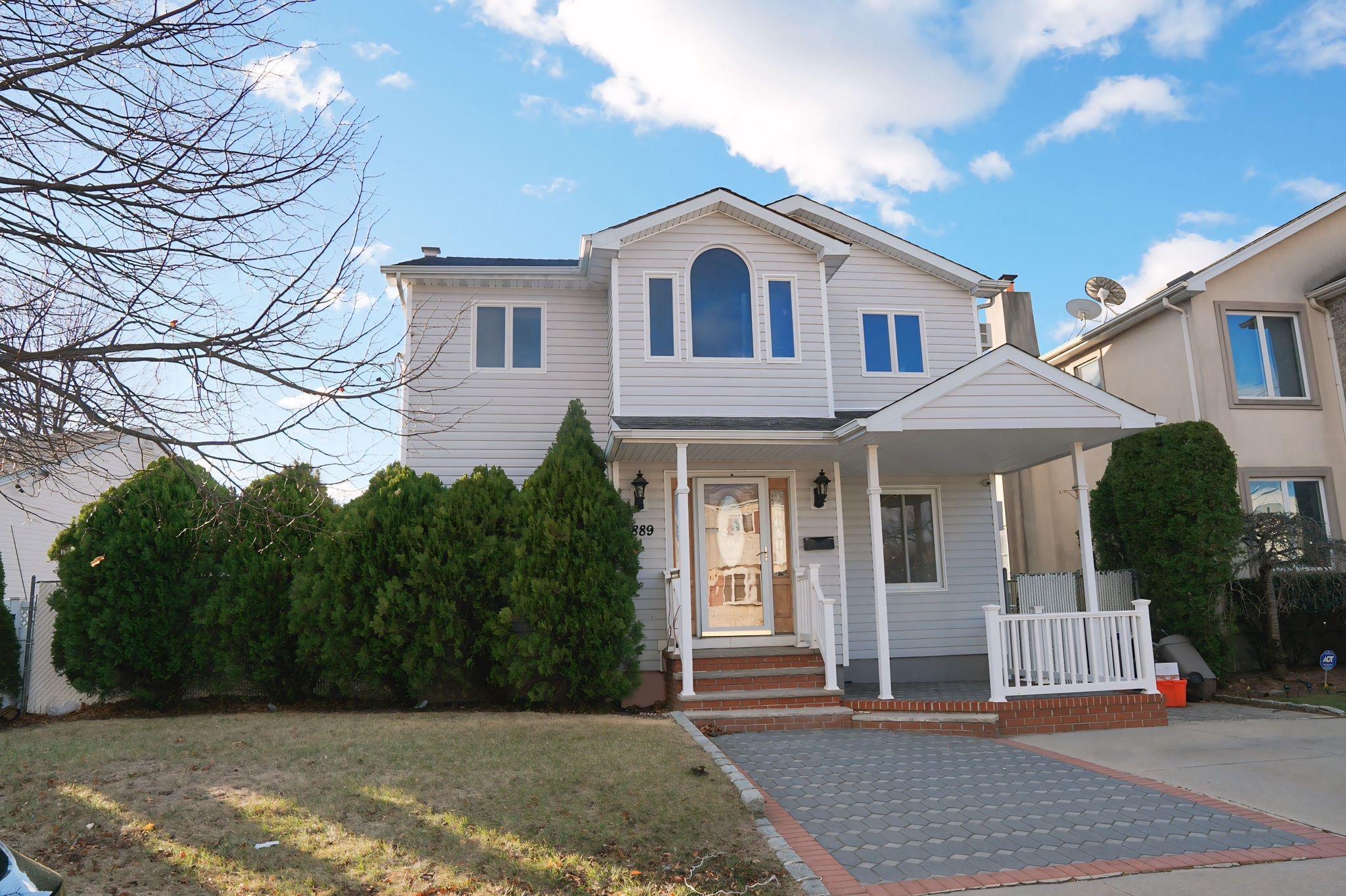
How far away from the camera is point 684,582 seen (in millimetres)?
9797

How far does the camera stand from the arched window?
1138cm

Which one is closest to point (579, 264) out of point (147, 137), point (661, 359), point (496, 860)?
point (661, 359)

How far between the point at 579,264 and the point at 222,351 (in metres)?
8.22

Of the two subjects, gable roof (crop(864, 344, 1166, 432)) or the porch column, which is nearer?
gable roof (crop(864, 344, 1166, 432))

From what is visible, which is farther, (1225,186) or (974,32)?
(1225,186)

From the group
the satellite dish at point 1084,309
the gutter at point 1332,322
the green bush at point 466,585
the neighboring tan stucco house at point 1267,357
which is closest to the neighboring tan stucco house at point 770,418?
the green bush at point 466,585

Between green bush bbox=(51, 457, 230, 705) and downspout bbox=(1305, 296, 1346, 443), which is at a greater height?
downspout bbox=(1305, 296, 1346, 443)

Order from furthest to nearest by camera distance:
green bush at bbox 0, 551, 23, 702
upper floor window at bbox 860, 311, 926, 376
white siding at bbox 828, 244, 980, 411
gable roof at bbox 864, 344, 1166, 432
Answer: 1. upper floor window at bbox 860, 311, 926, 376
2. white siding at bbox 828, 244, 980, 411
3. green bush at bbox 0, 551, 23, 702
4. gable roof at bbox 864, 344, 1166, 432

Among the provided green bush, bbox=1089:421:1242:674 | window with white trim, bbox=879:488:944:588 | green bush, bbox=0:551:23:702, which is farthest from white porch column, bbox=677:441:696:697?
green bush, bbox=0:551:23:702

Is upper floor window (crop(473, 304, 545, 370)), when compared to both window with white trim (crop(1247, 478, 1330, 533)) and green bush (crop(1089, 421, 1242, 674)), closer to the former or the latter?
green bush (crop(1089, 421, 1242, 674))

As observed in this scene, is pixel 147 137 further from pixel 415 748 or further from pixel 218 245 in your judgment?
pixel 415 748

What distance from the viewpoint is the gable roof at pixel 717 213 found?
440 inches

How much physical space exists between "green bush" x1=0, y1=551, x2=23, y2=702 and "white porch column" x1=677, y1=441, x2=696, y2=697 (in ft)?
27.1

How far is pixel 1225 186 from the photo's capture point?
13.9m
